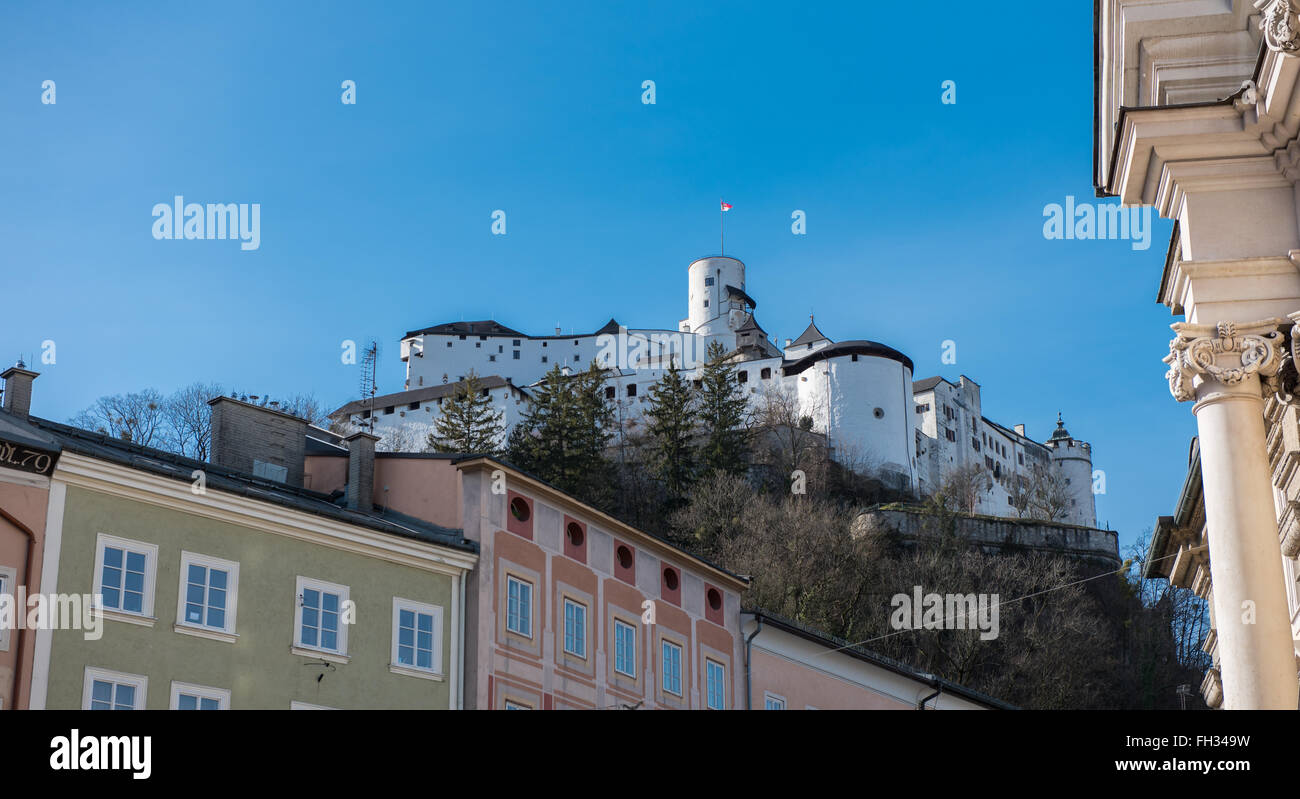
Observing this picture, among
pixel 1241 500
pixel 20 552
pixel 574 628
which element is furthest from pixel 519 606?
pixel 1241 500

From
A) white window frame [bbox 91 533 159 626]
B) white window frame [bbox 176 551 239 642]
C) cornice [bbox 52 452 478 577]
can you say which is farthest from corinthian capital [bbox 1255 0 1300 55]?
white window frame [bbox 176 551 239 642]

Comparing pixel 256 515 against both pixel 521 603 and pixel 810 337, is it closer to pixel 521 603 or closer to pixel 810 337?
pixel 521 603

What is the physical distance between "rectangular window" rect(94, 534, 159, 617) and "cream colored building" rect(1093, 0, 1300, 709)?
1740 centimetres

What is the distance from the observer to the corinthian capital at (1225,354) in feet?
44.5

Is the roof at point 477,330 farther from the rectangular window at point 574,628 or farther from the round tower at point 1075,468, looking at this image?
the rectangular window at point 574,628

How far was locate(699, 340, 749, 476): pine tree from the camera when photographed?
93500mm

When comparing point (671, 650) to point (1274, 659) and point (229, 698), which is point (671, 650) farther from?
point (1274, 659)

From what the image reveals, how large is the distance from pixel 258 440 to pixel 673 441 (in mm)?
59028

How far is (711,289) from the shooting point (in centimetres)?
14062

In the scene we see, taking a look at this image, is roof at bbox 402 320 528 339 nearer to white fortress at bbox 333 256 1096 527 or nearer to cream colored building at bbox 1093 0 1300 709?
white fortress at bbox 333 256 1096 527

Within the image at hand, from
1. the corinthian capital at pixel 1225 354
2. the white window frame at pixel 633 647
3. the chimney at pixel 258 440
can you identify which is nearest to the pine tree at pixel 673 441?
the white window frame at pixel 633 647

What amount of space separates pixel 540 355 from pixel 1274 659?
122570 mm

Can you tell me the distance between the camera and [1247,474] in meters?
13.2
